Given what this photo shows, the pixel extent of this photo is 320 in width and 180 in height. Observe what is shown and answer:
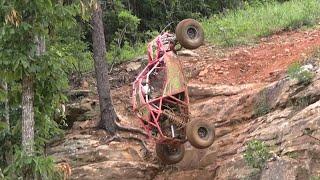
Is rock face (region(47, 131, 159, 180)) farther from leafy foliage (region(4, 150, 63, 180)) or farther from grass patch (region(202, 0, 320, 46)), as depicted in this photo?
grass patch (region(202, 0, 320, 46))

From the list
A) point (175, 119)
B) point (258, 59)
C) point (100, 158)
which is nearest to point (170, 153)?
point (175, 119)

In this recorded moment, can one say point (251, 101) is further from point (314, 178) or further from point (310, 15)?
point (310, 15)

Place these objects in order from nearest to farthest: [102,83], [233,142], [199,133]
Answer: [199,133] → [233,142] → [102,83]

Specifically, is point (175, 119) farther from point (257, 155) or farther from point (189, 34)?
point (257, 155)

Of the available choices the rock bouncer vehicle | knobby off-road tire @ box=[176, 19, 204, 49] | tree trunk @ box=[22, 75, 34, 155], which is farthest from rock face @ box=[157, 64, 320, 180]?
Result: tree trunk @ box=[22, 75, 34, 155]

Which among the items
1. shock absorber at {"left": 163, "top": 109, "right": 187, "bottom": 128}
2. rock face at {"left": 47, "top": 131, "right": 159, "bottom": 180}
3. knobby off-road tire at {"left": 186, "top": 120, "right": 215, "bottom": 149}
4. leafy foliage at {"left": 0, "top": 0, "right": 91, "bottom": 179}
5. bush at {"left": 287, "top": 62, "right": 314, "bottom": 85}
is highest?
leafy foliage at {"left": 0, "top": 0, "right": 91, "bottom": 179}

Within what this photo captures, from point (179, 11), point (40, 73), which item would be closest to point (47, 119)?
point (40, 73)

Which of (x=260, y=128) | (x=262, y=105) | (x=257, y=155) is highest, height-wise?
(x=262, y=105)

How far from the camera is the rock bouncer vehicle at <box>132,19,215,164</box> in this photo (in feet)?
34.8

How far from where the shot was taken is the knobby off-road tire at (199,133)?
1048 centimetres

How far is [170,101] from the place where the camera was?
10.8 meters

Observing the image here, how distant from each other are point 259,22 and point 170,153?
7.74 m

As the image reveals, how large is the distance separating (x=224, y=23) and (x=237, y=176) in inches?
381

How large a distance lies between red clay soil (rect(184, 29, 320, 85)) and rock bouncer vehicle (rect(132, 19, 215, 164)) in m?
2.79
